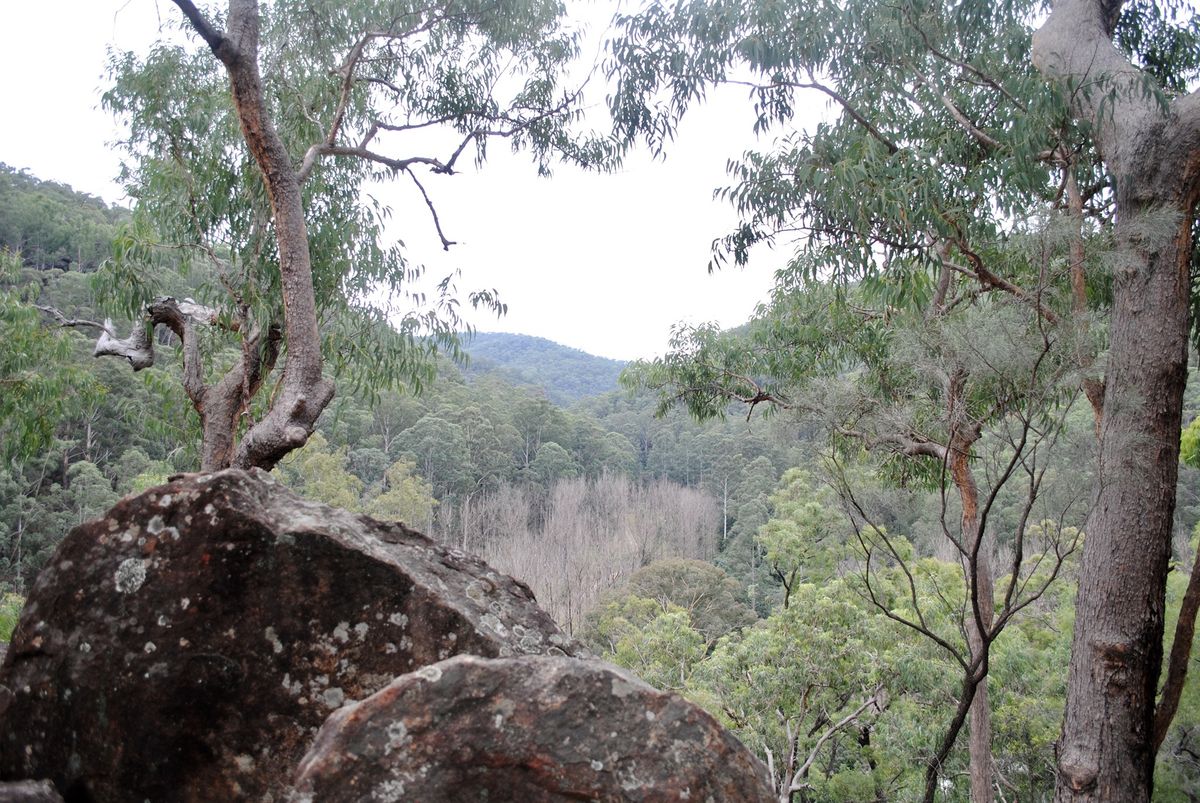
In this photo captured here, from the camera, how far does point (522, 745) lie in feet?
4.46

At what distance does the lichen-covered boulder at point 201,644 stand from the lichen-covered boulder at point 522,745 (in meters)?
0.53

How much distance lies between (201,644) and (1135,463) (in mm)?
3852

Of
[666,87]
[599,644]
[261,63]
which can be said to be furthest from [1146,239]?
[599,644]

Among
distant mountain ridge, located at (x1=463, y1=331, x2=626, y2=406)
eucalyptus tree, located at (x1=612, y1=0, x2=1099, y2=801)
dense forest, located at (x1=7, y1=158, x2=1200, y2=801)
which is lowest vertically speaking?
dense forest, located at (x1=7, y1=158, x2=1200, y2=801)

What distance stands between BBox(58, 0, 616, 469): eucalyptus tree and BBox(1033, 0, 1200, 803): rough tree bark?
366 cm

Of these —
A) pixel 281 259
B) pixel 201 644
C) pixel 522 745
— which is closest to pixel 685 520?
pixel 281 259

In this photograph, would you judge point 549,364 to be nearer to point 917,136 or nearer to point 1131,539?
point 917,136

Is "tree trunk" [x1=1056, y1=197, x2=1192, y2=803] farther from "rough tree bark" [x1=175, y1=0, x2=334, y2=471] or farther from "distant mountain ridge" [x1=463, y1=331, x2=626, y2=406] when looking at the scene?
"distant mountain ridge" [x1=463, y1=331, x2=626, y2=406]

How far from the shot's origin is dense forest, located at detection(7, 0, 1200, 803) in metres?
3.97

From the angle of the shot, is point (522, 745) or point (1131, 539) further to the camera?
point (1131, 539)

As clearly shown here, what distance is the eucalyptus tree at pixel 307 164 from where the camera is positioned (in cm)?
549

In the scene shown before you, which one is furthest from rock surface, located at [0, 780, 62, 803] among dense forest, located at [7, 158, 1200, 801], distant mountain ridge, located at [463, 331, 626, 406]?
distant mountain ridge, located at [463, 331, 626, 406]

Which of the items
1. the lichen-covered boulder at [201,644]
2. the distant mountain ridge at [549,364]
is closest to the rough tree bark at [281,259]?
the lichen-covered boulder at [201,644]

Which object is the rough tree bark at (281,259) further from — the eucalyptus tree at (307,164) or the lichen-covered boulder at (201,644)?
the lichen-covered boulder at (201,644)
